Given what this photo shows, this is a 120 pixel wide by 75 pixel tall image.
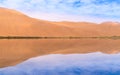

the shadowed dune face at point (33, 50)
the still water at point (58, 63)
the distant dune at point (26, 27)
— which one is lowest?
the still water at point (58, 63)

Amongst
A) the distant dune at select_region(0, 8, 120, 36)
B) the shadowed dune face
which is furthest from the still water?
→ the distant dune at select_region(0, 8, 120, 36)

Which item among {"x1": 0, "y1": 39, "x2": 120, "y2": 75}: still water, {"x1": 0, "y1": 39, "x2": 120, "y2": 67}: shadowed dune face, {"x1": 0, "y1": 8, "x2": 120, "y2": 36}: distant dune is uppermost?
{"x1": 0, "y1": 8, "x2": 120, "y2": 36}: distant dune

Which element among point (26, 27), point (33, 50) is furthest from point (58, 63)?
point (26, 27)

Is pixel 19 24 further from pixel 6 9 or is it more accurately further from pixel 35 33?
pixel 6 9

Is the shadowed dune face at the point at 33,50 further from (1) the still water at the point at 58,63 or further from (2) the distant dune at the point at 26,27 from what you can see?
(2) the distant dune at the point at 26,27

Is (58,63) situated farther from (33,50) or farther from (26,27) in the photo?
(26,27)

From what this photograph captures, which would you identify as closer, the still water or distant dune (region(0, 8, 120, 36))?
the still water

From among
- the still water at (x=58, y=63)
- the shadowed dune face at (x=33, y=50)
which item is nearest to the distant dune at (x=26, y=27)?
the shadowed dune face at (x=33, y=50)

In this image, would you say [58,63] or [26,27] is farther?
[26,27]

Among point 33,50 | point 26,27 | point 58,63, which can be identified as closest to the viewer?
point 58,63

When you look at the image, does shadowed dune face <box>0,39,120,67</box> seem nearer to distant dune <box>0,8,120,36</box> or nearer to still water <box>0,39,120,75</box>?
still water <box>0,39,120,75</box>

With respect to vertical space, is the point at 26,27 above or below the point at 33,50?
above

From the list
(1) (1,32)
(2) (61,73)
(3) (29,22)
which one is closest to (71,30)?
(3) (29,22)

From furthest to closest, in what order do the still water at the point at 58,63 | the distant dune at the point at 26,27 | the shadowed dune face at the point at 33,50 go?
1. the distant dune at the point at 26,27
2. the shadowed dune face at the point at 33,50
3. the still water at the point at 58,63
